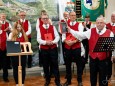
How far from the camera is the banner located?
7.72 metres

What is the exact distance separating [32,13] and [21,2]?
44 cm

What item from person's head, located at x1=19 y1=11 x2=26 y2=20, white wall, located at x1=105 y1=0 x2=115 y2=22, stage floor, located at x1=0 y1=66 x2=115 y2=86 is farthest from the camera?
white wall, located at x1=105 y1=0 x2=115 y2=22

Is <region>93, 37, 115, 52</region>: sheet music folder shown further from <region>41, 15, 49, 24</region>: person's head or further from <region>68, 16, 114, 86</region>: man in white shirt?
<region>41, 15, 49, 24</region>: person's head

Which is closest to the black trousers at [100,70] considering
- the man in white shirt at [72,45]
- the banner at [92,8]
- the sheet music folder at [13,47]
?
the man in white shirt at [72,45]

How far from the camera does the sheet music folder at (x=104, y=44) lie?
4055 mm

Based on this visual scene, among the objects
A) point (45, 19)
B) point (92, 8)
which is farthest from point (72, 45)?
point (92, 8)

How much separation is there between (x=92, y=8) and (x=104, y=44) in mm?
3913

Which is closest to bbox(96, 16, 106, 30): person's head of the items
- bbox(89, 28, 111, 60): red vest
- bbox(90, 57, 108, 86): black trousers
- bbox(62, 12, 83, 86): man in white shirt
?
bbox(89, 28, 111, 60): red vest

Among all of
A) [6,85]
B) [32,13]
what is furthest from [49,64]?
[32,13]

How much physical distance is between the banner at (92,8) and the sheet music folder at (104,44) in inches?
143

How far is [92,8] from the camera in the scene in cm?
784

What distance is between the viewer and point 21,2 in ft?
23.1

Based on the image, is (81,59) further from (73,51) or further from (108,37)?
(108,37)

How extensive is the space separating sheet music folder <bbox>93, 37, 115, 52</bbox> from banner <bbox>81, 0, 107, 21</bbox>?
363cm
